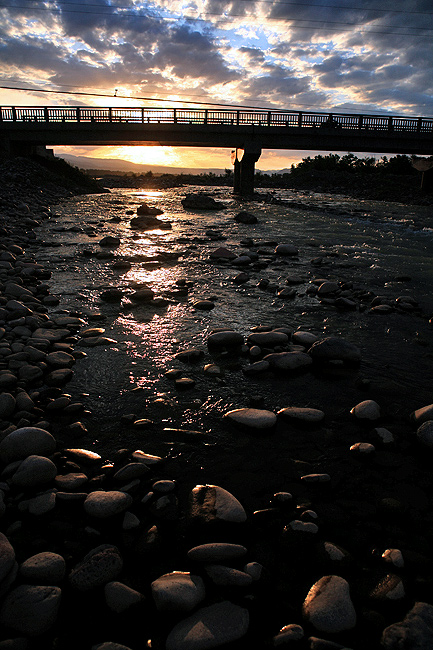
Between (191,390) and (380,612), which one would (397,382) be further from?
(380,612)

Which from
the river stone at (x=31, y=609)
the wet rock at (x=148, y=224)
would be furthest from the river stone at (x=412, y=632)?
the wet rock at (x=148, y=224)

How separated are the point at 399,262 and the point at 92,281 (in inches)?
254

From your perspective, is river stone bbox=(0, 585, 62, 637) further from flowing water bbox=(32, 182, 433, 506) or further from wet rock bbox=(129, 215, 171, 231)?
wet rock bbox=(129, 215, 171, 231)

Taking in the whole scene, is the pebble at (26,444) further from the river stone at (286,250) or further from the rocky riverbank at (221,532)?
the river stone at (286,250)

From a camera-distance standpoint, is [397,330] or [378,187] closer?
[397,330]

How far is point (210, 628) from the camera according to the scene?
1527mm

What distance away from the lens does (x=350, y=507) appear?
86.5 inches

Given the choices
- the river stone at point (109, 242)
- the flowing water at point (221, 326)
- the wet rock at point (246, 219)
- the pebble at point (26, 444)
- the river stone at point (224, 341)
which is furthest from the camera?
the wet rock at point (246, 219)

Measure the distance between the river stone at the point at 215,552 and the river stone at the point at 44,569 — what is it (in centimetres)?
57

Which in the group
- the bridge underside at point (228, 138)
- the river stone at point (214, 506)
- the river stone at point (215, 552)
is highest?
the bridge underside at point (228, 138)

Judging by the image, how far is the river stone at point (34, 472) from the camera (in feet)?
7.45

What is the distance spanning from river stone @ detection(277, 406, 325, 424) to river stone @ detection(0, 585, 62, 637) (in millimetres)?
1825

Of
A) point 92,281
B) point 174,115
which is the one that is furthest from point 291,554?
point 174,115

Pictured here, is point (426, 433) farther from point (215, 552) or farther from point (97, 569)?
point (97, 569)
